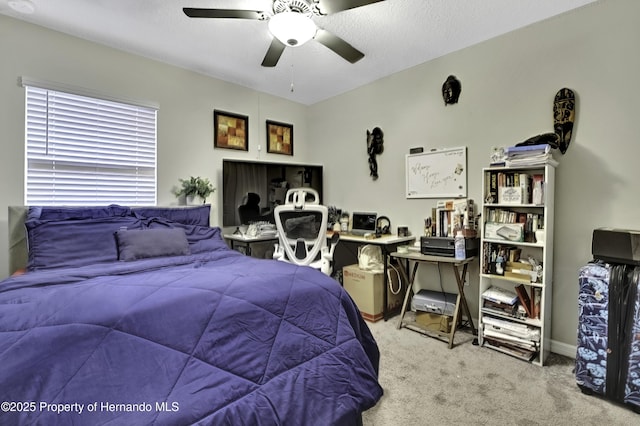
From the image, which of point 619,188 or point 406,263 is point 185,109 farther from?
point 619,188

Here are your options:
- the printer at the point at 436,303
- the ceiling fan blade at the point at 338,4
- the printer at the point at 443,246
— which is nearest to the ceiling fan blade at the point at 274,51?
the ceiling fan blade at the point at 338,4

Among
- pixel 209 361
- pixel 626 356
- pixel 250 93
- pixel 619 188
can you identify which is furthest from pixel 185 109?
pixel 626 356

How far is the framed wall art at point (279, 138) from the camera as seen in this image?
13.5 feet

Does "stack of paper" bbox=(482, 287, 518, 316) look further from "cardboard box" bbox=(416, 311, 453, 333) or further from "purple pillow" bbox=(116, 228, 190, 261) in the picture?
→ "purple pillow" bbox=(116, 228, 190, 261)

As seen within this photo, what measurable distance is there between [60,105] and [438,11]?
3186mm

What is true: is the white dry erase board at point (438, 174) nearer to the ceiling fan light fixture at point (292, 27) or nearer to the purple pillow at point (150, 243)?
the ceiling fan light fixture at point (292, 27)

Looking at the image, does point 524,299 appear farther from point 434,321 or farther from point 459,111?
point 459,111

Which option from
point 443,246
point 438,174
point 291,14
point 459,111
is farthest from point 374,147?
point 291,14

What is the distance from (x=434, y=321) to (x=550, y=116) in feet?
6.40

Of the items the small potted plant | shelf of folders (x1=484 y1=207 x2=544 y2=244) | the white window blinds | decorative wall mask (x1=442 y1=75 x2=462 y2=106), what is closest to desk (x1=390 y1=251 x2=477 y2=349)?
shelf of folders (x1=484 y1=207 x2=544 y2=244)

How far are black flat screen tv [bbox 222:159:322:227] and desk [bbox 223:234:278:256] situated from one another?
0.18 m

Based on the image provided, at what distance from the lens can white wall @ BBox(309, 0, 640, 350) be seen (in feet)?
7.10

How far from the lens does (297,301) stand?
145 cm

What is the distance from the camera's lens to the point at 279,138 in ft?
13.9
